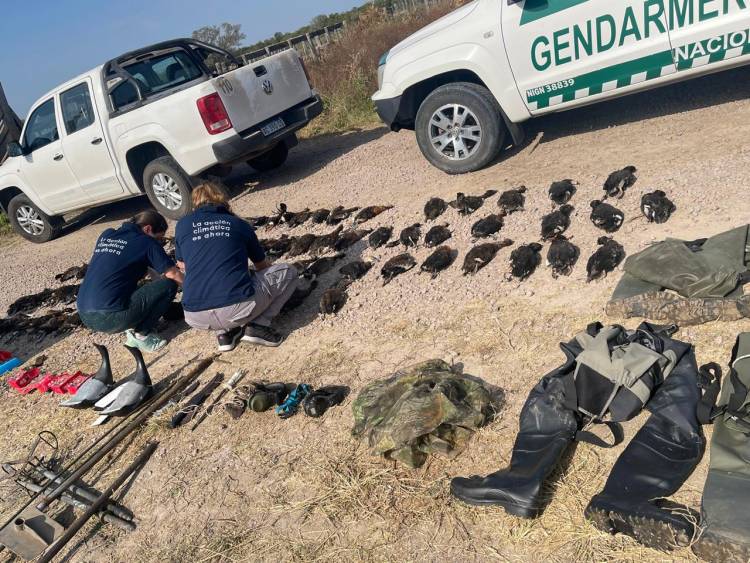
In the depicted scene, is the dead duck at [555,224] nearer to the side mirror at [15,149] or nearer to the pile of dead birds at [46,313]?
the pile of dead birds at [46,313]

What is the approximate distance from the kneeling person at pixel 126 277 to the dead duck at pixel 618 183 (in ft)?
14.8

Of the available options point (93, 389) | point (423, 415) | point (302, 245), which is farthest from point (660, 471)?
point (302, 245)

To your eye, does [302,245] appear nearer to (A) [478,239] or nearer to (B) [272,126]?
(A) [478,239]

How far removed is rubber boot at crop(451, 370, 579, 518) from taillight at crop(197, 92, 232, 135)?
6.52 meters

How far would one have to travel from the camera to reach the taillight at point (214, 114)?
829 cm

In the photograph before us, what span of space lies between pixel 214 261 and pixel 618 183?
405cm

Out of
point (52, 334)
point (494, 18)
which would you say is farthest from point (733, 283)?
point (52, 334)

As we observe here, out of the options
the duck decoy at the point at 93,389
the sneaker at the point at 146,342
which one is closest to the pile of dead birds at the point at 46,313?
the sneaker at the point at 146,342

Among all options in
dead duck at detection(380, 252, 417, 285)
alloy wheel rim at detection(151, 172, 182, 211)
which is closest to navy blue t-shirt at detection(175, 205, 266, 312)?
dead duck at detection(380, 252, 417, 285)

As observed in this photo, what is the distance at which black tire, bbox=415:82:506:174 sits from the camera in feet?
22.9

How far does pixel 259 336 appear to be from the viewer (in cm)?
535

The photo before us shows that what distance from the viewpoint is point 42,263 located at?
34.3ft

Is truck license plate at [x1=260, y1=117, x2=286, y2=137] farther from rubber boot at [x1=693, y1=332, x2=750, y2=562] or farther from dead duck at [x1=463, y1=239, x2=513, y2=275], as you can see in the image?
rubber boot at [x1=693, y1=332, x2=750, y2=562]

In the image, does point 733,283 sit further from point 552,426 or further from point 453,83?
point 453,83
